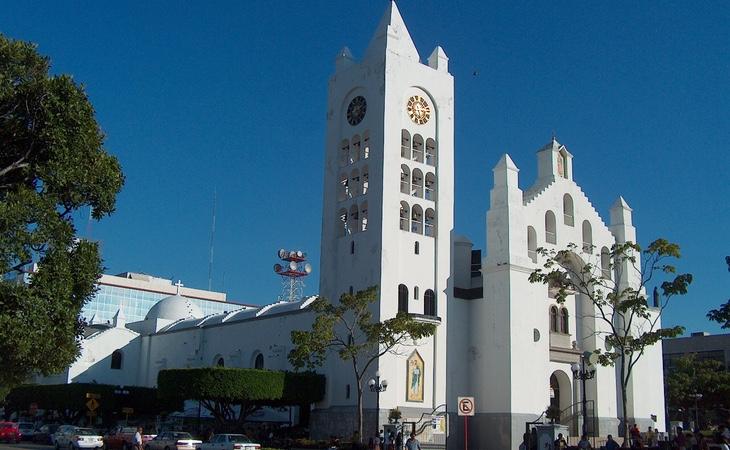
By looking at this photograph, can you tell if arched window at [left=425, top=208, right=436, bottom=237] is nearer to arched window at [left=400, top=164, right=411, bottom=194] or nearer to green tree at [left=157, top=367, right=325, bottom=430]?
arched window at [left=400, top=164, right=411, bottom=194]

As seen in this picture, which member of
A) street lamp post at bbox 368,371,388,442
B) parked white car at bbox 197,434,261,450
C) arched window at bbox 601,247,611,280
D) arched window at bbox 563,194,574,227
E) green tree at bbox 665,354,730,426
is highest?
arched window at bbox 563,194,574,227

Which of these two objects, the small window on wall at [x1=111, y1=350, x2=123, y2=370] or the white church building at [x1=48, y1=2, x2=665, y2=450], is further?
the small window on wall at [x1=111, y1=350, x2=123, y2=370]

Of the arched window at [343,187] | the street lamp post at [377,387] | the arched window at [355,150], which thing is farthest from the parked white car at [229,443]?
the arched window at [355,150]

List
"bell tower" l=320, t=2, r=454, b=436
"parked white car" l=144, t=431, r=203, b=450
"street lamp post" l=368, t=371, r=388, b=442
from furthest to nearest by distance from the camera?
"bell tower" l=320, t=2, r=454, b=436
"street lamp post" l=368, t=371, r=388, b=442
"parked white car" l=144, t=431, r=203, b=450

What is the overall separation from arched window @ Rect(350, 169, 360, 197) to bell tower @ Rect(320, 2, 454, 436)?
0.20 feet

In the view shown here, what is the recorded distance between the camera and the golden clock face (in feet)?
164

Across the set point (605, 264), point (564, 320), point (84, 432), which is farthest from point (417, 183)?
point (84, 432)

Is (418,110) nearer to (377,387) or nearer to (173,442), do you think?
(377,387)

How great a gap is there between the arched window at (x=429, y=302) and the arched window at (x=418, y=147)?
8280 millimetres

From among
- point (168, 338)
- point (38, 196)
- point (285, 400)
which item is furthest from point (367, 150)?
point (38, 196)

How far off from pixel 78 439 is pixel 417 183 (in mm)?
23690

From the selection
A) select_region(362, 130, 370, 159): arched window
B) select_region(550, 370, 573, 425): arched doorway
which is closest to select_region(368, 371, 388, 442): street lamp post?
select_region(550, 370, 573, 425): arched doorway

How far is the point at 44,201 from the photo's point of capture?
18500mm

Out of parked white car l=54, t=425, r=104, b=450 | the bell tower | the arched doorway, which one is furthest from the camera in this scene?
the arched doorway
